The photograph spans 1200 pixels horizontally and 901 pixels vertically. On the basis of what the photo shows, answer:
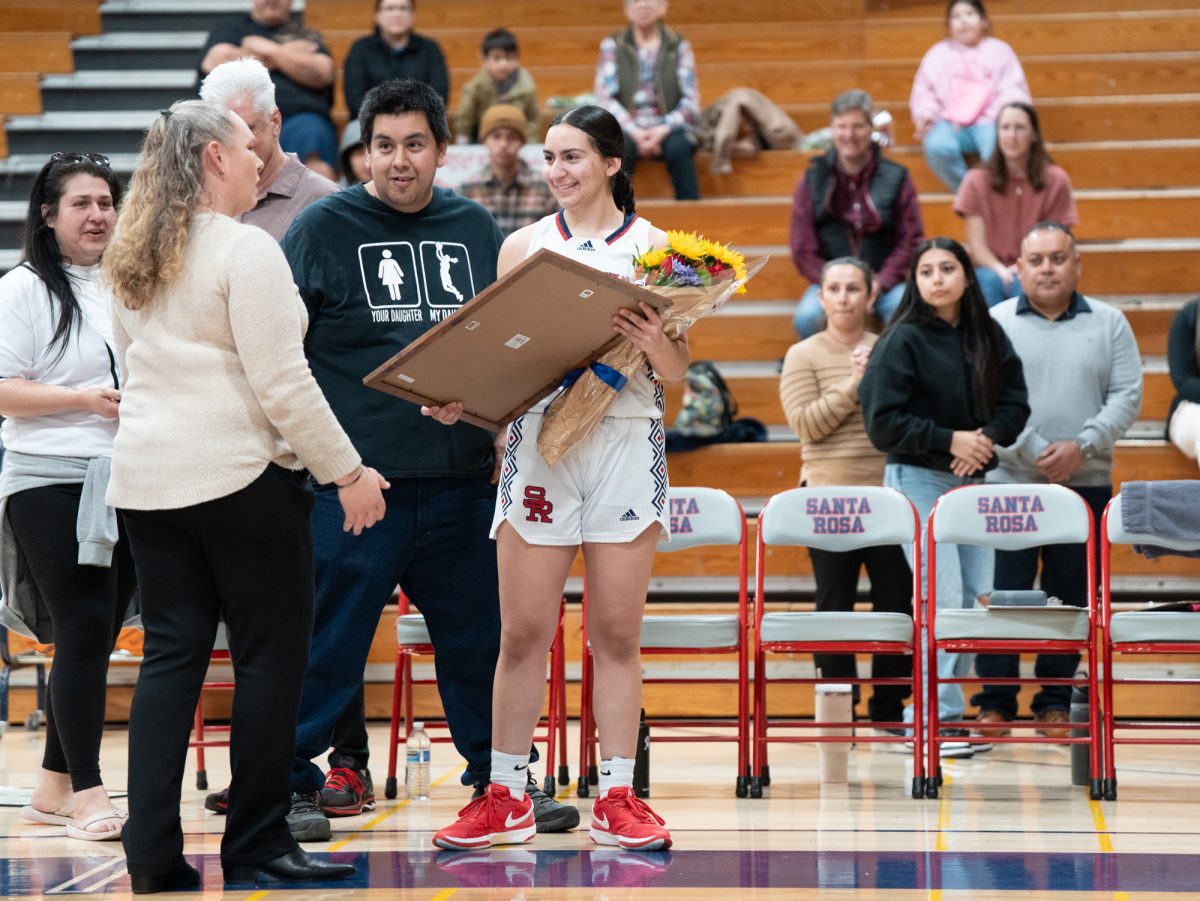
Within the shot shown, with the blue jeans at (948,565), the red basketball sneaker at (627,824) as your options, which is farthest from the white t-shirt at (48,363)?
the blue jeans at (948,565)

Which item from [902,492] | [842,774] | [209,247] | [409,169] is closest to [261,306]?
[209,247]

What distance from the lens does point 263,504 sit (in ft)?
10.0

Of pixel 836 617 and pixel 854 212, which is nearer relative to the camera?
pixel 836 617

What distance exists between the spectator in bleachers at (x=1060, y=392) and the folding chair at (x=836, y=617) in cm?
83

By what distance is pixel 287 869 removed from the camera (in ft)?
10.4

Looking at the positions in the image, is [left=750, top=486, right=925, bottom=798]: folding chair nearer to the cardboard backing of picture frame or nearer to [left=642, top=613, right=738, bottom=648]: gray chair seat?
[left=642, top=613, right=738, bottom=648]: gray chair seat

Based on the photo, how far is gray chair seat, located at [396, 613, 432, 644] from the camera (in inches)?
185

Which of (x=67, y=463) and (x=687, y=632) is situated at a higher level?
(x=67, y=463)

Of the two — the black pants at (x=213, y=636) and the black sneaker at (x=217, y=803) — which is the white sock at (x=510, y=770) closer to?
the black pants at (x=213, y=636)

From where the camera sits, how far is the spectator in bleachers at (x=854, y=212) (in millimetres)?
6996

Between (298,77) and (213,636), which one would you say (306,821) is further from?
(298,77)

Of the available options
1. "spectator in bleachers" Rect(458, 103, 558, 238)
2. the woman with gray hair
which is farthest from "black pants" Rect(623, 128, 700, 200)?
the woman with gray hair

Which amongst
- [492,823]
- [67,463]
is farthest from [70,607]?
[492,823]

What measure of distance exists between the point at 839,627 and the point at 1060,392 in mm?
1680
